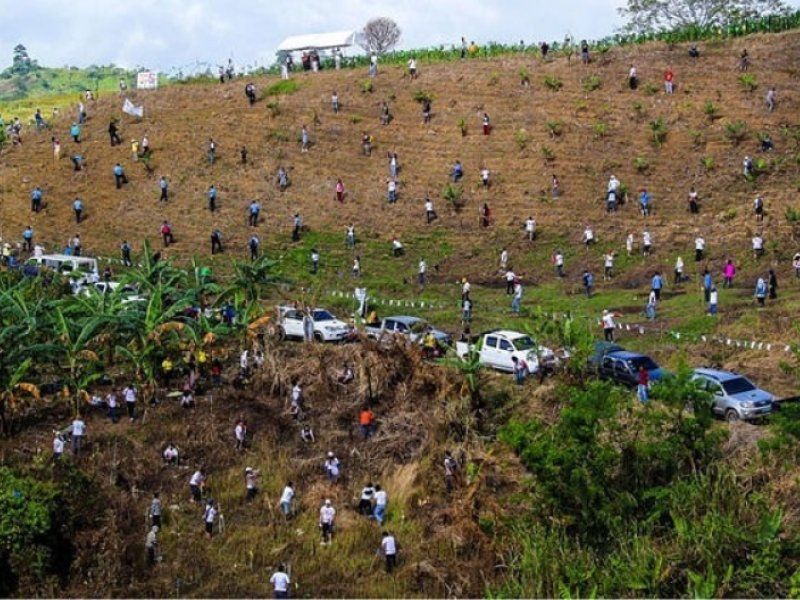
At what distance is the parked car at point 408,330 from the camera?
3499cm

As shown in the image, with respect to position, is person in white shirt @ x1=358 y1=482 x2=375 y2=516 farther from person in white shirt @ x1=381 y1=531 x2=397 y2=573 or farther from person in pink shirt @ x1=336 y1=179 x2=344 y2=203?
person in pink shirt @ x1=336 y1=179 x2=344 y2=203

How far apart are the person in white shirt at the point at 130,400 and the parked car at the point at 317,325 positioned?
6.43m

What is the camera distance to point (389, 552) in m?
25.5

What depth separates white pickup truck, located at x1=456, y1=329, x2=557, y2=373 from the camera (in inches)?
1299

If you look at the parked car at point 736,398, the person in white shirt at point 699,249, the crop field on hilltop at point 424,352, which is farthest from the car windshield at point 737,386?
the person in white shirt at point 699,249

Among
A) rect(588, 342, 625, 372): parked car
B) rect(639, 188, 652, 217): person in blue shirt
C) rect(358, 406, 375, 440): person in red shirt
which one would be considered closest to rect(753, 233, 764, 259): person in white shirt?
rect(639, 188, 652, 217): person in blue shirt

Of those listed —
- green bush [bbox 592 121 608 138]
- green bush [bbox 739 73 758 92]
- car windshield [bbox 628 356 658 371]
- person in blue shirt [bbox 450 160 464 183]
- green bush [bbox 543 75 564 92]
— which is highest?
green bush [bbox 543 75 564 92]

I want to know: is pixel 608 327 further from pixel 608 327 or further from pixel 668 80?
pixel 668 80

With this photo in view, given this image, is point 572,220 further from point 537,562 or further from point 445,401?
point 537,562

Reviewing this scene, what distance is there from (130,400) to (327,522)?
8.56 metres

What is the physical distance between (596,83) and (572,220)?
1133 cm

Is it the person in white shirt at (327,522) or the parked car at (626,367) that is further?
the parked car at (626,367)

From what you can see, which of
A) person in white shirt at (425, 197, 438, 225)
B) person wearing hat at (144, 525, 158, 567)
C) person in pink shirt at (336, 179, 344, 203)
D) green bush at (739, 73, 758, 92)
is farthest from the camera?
green bush at (739, 73, 758, 92)

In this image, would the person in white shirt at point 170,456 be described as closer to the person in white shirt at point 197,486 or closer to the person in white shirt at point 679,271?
the person in white shirt at point 197,486
